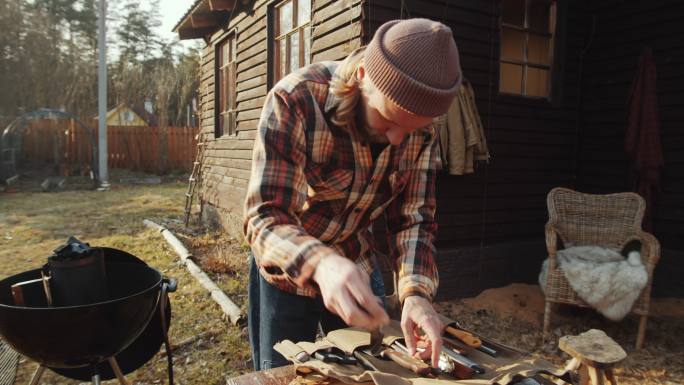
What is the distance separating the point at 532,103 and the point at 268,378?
5.06m

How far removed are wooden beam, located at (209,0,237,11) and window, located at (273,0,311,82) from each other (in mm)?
1781

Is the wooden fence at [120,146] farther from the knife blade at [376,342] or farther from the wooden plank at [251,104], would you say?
the knife blade at [376,342]

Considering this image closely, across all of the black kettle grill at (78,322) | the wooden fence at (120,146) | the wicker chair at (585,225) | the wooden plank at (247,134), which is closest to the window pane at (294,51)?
the wooden plank at (247,134)

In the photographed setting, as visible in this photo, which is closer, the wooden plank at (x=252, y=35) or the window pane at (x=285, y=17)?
the window pane at (x=285, y=17)

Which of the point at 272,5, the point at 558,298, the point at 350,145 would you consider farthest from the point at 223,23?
the point at 350,145

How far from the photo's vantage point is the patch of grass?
3617 millimetres

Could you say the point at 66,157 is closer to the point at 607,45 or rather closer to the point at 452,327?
the point at 607,45

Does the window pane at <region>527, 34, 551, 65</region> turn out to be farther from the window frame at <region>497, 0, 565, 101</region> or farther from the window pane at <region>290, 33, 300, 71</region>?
the window pane at <region>290, 33, 300, 71</region>

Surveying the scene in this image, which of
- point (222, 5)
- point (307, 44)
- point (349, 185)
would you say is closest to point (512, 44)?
point (307, 44)

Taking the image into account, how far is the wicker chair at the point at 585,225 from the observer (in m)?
4.32

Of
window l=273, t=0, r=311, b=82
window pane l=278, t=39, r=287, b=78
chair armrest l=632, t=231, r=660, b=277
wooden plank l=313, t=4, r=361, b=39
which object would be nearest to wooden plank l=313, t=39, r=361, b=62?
wooden plank l=313, t=4, r=361, b=39

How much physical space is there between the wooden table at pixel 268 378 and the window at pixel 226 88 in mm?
7495

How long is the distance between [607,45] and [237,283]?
17.4 ft

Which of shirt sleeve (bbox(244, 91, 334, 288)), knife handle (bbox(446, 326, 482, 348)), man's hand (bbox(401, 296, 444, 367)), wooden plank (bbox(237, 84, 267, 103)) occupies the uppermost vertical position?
wooden plank (bbox(237, 84, 267, 103))
